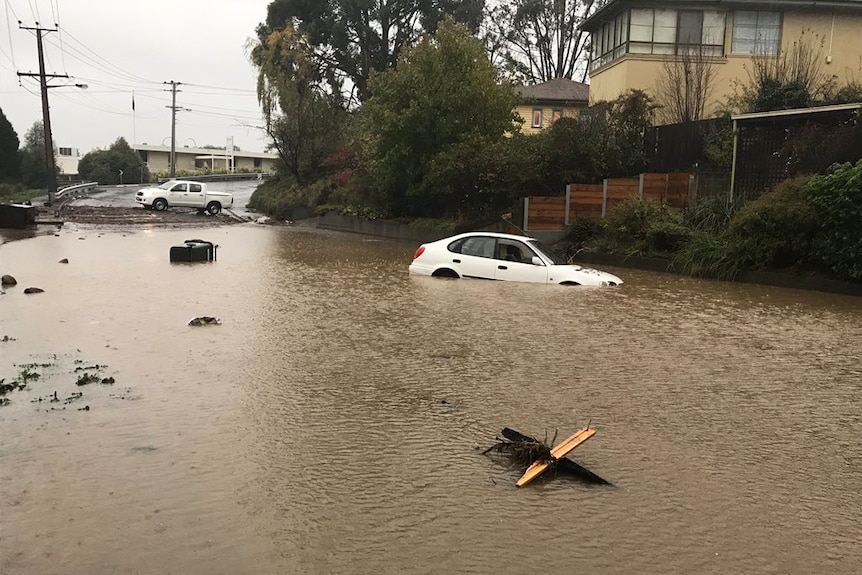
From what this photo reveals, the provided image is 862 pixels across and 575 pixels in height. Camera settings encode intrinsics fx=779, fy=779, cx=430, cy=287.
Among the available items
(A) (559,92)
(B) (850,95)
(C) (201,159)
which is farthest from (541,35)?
(C) (201,159)

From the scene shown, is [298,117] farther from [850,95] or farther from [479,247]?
[479,247]

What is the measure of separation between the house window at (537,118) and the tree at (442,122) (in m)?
18.4

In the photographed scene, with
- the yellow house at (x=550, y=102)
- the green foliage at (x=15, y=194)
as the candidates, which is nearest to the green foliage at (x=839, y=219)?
the yellow house at (x=550, y=102)

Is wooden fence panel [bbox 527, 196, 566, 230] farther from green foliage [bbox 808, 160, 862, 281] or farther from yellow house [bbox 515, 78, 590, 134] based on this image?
yellow house [bbox 515, 78, 590, 134]

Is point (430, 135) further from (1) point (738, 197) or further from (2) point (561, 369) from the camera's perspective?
(2) point (561, 369)

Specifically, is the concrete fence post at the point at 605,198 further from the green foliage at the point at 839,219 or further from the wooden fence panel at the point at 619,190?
the green foliage at the point at 839,219

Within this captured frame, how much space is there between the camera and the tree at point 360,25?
5322 centimetres

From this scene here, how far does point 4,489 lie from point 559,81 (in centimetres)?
4850

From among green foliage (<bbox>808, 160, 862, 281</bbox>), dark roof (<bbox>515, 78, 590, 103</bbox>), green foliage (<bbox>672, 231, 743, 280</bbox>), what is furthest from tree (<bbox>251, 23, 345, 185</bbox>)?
green foliage (<bbox>808, 160, 862, 281</bbox>)

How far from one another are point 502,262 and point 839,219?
264 inches

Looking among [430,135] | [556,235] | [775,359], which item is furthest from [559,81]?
[775,359]

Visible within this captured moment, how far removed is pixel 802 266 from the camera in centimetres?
1642

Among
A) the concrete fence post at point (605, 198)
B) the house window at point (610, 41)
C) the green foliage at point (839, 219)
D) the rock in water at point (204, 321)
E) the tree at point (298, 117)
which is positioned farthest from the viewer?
the tree at point (298, 117)

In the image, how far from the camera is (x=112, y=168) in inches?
3120
